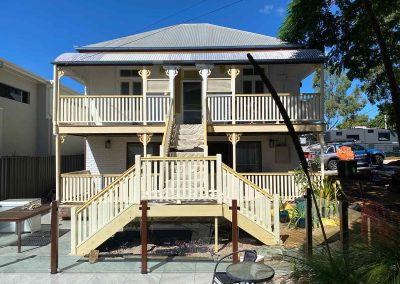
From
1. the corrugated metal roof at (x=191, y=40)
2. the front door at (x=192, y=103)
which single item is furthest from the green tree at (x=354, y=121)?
the front door at (x=192, y=103)

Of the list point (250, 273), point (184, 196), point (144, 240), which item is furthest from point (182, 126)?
point (250, 273)

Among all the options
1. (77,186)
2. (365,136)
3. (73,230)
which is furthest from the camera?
(365,136)

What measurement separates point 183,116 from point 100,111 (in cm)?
383

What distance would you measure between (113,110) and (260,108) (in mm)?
5369

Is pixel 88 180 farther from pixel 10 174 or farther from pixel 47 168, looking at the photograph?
pixel 47 168

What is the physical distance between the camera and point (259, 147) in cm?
1598

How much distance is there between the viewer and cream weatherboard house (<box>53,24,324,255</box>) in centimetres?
865

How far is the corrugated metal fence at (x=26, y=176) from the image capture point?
14734 millimetres

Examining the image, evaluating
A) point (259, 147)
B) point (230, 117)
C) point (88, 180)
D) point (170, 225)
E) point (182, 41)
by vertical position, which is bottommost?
point (170, 225)

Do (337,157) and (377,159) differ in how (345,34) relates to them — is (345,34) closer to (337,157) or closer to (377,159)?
(337,157)

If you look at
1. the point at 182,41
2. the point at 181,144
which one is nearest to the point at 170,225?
the point at 181,144

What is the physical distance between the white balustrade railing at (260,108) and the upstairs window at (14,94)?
958 cm

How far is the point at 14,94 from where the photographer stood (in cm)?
1792

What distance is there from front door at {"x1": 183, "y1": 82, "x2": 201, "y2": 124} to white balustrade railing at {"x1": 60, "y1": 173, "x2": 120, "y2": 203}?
14.4 feet
